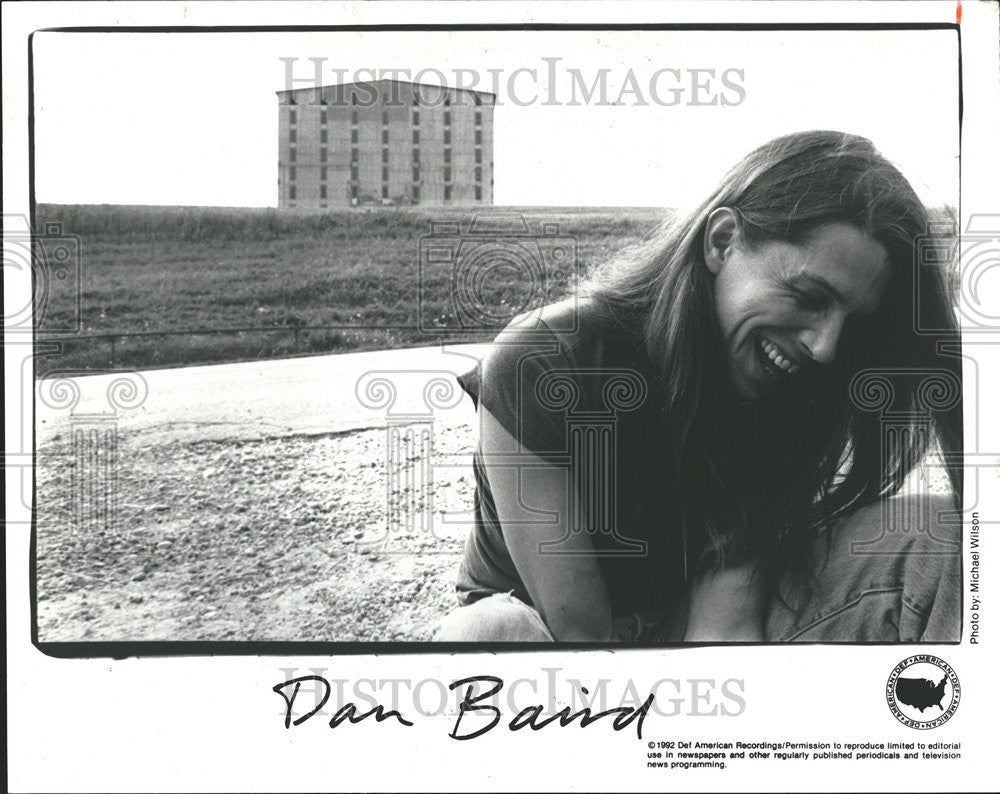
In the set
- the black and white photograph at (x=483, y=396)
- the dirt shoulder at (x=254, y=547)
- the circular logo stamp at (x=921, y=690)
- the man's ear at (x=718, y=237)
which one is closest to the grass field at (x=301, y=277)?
the black and white photograph at (x=483, y=396)

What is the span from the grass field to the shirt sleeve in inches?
2.5

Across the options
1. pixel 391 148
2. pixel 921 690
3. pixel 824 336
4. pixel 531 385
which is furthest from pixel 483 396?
pixel 921 690

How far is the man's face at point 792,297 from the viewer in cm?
210

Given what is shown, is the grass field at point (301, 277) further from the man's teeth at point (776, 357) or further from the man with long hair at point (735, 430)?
the man's teeth at point (776, 357)

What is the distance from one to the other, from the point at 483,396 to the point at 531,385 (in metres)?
0.12

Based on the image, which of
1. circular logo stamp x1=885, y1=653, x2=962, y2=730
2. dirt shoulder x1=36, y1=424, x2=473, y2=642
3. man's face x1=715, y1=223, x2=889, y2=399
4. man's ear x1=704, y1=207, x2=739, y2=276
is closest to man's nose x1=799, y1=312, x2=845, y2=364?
man's face x1=715, y1=223, x2=889, y2=399

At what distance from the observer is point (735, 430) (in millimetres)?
2156

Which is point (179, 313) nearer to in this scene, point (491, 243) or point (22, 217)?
point (22, 217)

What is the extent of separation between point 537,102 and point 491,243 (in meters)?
0.36

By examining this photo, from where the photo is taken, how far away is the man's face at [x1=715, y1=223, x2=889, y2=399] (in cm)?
210

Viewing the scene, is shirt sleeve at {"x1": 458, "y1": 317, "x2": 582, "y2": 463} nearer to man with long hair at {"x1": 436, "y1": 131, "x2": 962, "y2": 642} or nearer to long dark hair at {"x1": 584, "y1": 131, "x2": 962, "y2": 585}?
man with long hair at {"x1": 436, "y1": 131, "x2": 962, "y2": 642}

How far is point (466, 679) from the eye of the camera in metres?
2.19

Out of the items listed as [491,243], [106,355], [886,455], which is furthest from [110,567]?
[886,455]

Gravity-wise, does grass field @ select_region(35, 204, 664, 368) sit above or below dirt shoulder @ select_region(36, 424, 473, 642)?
above
